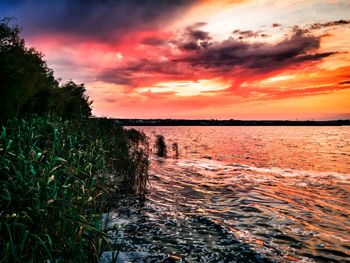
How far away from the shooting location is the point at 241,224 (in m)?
13.3

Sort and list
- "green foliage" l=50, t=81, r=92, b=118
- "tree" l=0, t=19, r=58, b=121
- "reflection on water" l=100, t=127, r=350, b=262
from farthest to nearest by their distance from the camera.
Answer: "green foliage" l=50, t=81, r=92, b=118, "tree" l=0, t=19, r=58, b=121, "reflection on water" l=100, t=127, r=350, b=262

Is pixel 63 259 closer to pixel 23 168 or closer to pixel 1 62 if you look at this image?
pixel 23 168

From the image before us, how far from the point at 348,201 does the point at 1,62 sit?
69.5ft

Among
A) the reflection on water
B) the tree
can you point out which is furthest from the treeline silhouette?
the reflection on water

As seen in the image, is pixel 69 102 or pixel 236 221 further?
pixel 69 102

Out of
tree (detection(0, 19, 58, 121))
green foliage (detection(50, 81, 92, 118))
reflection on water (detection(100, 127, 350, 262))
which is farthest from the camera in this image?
green foliage (detection(50, 81, 92, 118))

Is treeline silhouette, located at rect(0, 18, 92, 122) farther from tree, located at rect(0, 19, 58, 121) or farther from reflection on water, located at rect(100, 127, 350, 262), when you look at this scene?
reflection on water, located at rect(100, 127, 350, 262)

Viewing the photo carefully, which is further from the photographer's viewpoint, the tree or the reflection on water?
the tree

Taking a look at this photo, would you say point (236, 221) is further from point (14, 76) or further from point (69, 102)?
point (69, 102)

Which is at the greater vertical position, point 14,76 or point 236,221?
point 14,76

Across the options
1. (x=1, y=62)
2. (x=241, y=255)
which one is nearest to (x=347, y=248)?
(x=241, y=255)

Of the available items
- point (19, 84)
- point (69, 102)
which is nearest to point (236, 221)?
point (19, 84)

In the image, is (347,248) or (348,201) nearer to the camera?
(347,248)

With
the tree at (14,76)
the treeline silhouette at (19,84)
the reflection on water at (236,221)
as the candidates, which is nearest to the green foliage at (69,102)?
the treeline silhouette at (19,84)
